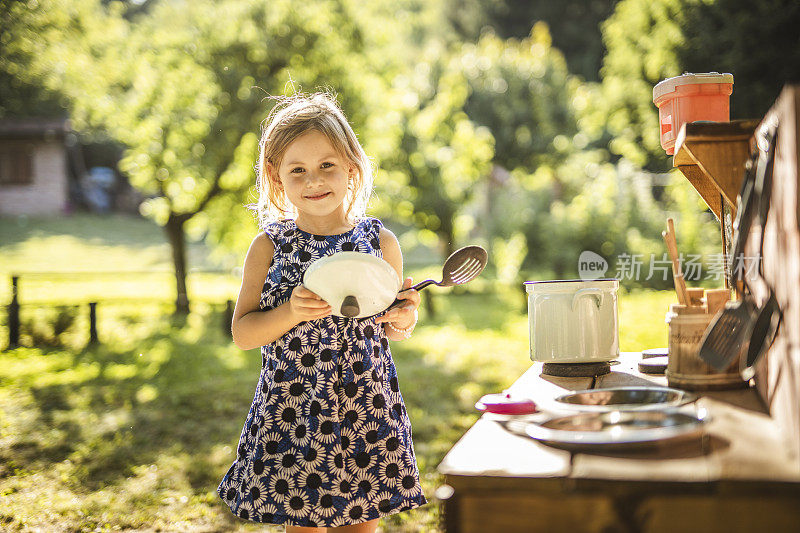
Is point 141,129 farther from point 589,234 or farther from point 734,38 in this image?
point 734,38

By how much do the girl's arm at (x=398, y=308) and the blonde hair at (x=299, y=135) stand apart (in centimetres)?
13

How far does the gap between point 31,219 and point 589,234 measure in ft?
37.4

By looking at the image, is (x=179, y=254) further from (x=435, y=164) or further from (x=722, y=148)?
(x=722, y=148)

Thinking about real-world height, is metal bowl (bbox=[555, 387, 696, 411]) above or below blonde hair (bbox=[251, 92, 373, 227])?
below

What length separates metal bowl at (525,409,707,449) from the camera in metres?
0.97

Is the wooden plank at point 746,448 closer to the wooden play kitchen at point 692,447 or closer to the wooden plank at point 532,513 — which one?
the wooden play kitchen at point 692,447

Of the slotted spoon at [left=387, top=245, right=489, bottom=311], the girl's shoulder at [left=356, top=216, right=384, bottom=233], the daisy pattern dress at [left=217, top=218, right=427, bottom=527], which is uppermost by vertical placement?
the girl's shoulder at [left=356, top=216, right=384, bottom=233]

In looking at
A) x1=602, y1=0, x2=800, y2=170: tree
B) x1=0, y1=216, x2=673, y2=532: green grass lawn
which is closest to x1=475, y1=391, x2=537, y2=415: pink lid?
x1=0, y1=216, x2=673, y2=532: green grass lawn

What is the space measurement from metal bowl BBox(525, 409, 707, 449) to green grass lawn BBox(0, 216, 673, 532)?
2365 millimetres

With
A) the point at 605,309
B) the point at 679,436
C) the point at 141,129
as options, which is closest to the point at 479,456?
the point at 679,436

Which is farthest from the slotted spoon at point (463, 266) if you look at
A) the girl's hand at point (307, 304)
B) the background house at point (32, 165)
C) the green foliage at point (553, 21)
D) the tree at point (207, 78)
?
the green foliage at point (553, 21)

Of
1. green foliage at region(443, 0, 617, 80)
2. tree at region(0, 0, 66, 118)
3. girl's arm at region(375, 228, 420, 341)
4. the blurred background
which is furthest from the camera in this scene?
green foliage at region(443, 0, 617, 80)

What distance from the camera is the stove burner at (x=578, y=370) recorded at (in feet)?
5.38

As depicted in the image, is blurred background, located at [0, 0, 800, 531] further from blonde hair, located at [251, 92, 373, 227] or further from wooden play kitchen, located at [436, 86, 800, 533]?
wooden play kitchen, located at [436, 86, 800, 533]
